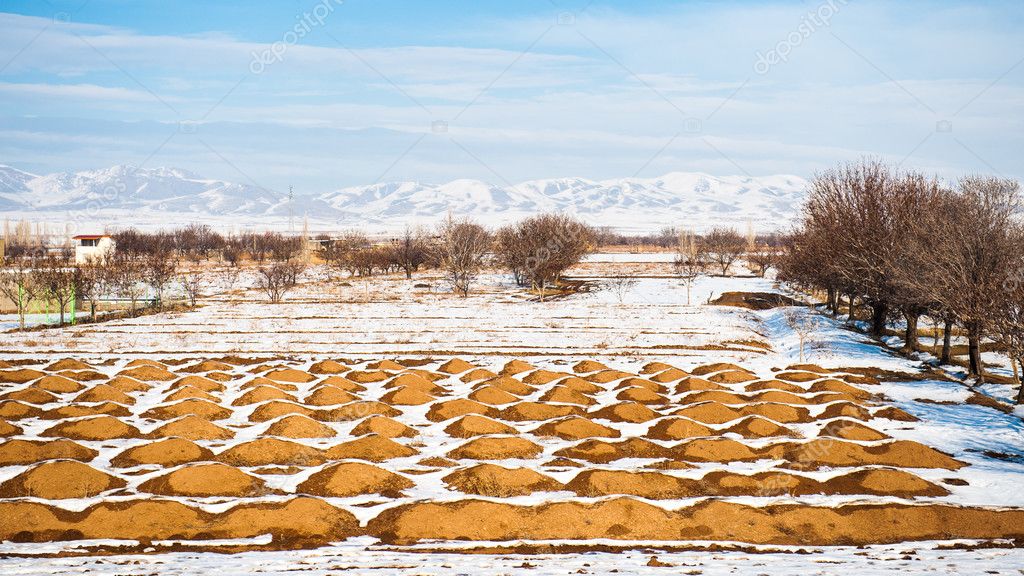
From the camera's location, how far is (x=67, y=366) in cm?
3481

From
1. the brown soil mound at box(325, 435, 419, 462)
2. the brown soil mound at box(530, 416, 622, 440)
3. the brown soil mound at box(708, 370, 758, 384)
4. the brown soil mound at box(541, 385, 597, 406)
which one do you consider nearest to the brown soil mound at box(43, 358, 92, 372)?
the brown soil mound at box(325, 435, 419, 462)

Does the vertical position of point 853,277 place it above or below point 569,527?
above

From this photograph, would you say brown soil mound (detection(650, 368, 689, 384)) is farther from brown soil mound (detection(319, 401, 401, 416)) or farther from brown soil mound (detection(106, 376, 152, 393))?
brown soil mound (detection(106, 376, 152, 393))

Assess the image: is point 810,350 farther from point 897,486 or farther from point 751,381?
point 897,486

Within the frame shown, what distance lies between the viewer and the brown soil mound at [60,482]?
19416 millimetres

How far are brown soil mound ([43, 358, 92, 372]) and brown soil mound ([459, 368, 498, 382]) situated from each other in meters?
16.6

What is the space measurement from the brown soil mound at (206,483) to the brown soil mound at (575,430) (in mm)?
9400

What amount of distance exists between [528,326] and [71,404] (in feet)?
91.2

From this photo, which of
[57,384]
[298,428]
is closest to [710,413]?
[298,428]

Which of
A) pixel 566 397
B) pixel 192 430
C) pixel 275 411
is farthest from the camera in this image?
pixel 566 397

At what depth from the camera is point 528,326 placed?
50406 mm

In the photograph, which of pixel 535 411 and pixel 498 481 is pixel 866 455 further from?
pixel 498 481

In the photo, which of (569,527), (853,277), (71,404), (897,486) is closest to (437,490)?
(569,527)

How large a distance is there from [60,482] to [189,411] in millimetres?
7924
